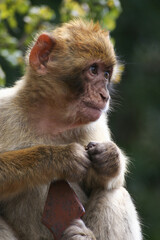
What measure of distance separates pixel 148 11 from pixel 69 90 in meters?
11.3

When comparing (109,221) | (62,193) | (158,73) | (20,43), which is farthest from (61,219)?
(158,73)

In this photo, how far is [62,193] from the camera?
6.12m

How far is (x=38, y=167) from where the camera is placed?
6543 mm

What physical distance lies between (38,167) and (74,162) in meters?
0.40

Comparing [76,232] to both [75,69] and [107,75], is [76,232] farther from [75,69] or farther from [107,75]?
[107,75]

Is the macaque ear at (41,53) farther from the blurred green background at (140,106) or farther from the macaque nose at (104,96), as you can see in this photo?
the blurred green background at (140,106)

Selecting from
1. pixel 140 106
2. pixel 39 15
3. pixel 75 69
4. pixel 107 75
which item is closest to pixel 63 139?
pixel 75 69

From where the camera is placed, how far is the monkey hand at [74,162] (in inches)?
256

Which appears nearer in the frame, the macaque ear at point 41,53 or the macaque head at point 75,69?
the macaque head at point 75,69

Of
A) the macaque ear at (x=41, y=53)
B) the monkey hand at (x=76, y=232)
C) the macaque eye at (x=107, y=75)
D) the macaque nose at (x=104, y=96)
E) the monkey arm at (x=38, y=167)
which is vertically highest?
the macaque ear at (x=41, y=53)

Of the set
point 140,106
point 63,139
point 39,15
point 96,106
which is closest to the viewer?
point 96,106

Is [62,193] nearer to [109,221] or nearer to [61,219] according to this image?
[61,219]

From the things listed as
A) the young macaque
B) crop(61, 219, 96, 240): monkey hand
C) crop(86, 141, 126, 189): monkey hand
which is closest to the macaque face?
the young macaque

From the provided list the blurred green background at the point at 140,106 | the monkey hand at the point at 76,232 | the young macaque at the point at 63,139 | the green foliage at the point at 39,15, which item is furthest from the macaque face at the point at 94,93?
the blurred green background at the point at 140,106
